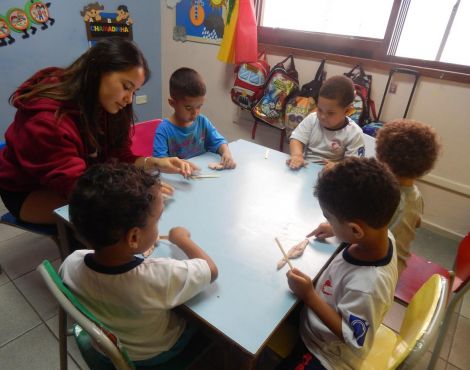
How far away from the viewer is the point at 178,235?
3.02ft

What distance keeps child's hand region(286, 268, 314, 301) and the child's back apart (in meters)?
0.54

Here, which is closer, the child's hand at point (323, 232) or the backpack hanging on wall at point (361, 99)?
the child's hand at point (323, 232)

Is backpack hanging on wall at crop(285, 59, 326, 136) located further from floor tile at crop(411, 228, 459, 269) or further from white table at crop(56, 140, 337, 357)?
floor tile at crop(411, 228, 459, 269)

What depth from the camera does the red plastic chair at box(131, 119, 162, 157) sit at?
5.98 feet

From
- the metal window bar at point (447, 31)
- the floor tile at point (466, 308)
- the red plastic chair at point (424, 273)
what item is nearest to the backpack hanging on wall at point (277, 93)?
the metal window bar at point (447, 31)

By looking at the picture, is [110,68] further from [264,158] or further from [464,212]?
[464,212]

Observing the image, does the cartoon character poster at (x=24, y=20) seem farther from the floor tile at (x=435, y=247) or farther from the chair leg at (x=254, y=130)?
the floor tile at (x=435, y=247)

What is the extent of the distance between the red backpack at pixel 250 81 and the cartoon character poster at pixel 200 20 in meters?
0.49

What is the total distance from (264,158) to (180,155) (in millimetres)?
481

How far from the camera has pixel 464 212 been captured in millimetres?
2260

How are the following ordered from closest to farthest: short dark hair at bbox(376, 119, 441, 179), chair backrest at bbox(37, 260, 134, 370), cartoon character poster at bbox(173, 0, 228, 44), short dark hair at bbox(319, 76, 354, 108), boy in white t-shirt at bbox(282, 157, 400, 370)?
1. chair backrest at bbox(37, 260, 134, 370)
2. boy in white t-shirt at bbox(282, 157, 400, 370)
3. short dark hair at bbox(376, 119, 441, 179)
4. short dark hair at bbox(319, 76, 354, 108)
5. cartoon character poster at bbox(173, 0, 228, 44)

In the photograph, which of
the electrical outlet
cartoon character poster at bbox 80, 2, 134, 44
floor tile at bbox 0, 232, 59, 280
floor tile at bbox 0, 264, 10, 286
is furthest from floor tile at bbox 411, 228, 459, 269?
cartoon character poster at bbox 80, 2, 134, 44

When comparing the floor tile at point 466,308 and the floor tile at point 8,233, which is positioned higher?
the floor tile at point 466,308

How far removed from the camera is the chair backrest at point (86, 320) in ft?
2.09
